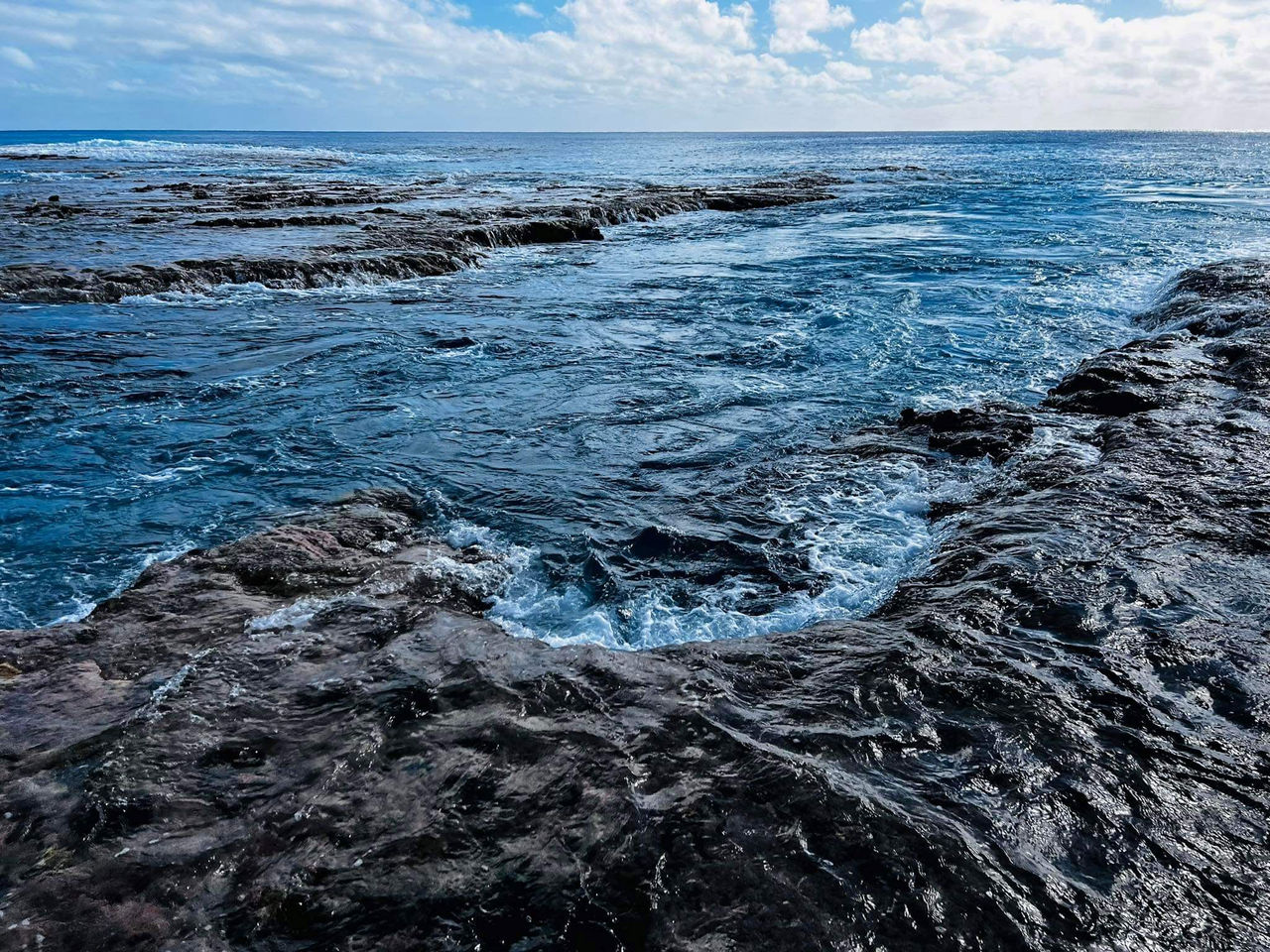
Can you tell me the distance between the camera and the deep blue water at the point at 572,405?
678 centimetres

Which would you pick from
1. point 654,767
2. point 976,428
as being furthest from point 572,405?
point 654,767

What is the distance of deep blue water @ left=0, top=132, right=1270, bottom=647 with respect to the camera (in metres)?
6.78

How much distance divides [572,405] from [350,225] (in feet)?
69.6

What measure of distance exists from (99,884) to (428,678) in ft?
5.91

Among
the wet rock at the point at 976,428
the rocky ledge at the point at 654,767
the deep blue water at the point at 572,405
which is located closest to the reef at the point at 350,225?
the deep blue water at the point at 572,405

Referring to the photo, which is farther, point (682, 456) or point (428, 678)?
point (682, 456)

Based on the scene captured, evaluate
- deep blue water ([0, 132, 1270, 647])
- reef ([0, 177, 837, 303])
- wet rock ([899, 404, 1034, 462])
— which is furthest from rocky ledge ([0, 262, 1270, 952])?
reef ([0, 177, 837, 303])

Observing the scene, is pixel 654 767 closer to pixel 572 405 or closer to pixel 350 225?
pixel 572 405

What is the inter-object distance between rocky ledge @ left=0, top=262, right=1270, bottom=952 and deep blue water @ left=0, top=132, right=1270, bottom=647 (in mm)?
1207

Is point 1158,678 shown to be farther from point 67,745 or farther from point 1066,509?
point 67,745

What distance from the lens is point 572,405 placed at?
11.1 metres

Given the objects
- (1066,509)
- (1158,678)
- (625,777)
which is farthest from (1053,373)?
(625,777)

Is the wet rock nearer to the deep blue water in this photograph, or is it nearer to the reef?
the deep blue water

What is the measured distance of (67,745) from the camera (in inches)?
155
